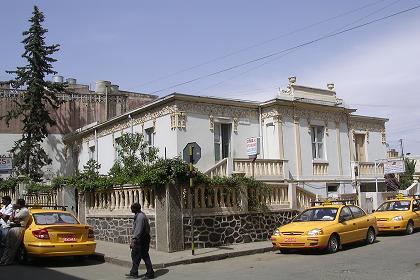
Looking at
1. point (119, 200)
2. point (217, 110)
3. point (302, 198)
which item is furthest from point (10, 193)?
point (302, 198)

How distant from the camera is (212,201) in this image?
670 inches

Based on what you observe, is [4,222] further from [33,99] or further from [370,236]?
[33,99]

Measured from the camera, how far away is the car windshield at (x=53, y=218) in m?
13.6

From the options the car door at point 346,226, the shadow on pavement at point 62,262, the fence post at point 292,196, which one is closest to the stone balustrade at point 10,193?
the shadow on pavement at point 62,262

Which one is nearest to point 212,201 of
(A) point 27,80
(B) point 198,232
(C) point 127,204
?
(B) point 198,232

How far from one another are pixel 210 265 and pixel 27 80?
22396mm

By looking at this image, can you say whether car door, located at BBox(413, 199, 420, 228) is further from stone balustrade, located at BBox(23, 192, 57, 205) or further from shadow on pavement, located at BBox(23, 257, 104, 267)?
stone balustrade, located at BBox(23, 192, 57, 205)

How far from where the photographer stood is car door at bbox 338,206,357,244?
15.6 meters

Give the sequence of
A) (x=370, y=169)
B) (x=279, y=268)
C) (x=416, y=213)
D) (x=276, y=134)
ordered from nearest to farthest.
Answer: (x=279, y=268), (x=416, y=213), (x=276, y=134), (x=370, y=169)

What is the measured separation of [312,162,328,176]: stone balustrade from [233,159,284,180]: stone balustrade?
139 inches

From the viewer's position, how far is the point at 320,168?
26.9m

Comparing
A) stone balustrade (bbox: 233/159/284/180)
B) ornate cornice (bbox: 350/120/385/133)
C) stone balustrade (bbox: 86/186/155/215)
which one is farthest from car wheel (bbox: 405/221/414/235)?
stone balustrade (bbox: 86/186/155/215)

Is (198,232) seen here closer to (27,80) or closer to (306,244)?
(306,244)

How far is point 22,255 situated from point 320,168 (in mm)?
17331
